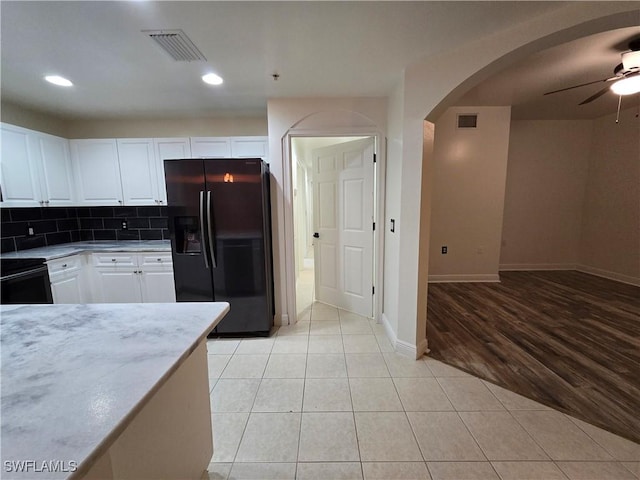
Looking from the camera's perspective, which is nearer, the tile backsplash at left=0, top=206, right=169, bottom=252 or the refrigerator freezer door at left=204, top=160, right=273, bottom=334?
the refrigerator freezer door at left=204, top=160, right=273, bottom=334

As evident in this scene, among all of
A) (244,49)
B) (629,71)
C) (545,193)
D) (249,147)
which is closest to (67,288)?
(249,147)

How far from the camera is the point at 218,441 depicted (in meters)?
1.59

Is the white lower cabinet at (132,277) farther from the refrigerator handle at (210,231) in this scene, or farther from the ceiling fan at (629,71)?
the ceiling fan at (629,71)

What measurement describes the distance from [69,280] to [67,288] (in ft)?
0.28

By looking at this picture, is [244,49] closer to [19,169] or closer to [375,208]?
[375,208]

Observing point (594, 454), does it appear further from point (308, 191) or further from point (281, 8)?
point (308, 191)

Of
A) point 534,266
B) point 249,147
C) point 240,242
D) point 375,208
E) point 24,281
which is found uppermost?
point 249,147

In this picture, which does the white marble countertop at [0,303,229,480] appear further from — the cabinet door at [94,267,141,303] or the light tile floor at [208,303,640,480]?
the cabinet door at [94,267,141,303]

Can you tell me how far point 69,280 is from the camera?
9.36 feet

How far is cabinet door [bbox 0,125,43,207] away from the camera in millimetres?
2604

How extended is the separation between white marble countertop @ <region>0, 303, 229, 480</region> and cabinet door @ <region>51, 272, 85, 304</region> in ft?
6.37

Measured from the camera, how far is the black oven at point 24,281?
2162 millimetres

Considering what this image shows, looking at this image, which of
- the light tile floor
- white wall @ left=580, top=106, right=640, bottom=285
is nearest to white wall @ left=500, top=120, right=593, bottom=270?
white wall @ left=580, top=106, right=640, bottom=285

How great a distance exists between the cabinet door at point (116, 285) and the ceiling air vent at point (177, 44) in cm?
236
